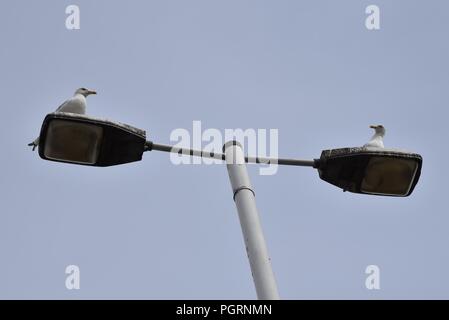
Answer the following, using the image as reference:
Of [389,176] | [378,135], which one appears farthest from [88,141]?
[378,135]

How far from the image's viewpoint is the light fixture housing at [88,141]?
671cm

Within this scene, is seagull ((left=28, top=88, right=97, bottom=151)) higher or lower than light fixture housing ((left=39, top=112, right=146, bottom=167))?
higher

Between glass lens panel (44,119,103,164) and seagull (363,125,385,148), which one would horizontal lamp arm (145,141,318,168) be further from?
seagull (363,125,385,148)

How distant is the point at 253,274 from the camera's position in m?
6.34

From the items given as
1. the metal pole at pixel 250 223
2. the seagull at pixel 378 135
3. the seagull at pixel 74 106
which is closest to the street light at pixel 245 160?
the metal pole at pixel 250 223

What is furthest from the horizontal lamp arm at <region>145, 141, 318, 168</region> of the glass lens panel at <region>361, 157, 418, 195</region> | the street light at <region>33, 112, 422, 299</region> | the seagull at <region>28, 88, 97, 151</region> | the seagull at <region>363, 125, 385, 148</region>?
the seagull at <region>28, 88, 97, 151</region>

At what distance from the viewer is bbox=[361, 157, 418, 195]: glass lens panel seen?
712 centimetres

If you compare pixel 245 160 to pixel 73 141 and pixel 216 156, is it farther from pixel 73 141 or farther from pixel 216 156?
pixel 73 141

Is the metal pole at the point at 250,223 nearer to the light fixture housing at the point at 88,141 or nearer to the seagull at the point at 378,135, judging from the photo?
the light fixture housing at the point at 88,141

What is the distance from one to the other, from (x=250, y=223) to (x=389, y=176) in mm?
1053
